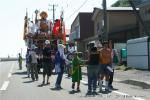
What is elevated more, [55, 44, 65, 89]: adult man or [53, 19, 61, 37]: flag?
[53, 19, 61, 37]: flag

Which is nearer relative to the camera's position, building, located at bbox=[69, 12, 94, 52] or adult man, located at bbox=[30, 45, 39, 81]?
adult man, located at bbox=[30, 45, 39, 81]

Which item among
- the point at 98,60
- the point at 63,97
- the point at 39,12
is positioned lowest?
the point at 63,97

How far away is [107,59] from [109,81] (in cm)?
114

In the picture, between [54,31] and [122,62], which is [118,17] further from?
[54,31]

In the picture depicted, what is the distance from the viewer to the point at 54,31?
30.4 meters

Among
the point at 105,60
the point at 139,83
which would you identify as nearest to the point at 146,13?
the point at 139,83

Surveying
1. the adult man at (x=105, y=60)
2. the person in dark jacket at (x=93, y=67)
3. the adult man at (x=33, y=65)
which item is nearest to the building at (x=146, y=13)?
the adult man at (x=33, y=65)

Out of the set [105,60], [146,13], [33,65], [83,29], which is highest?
[146,13]

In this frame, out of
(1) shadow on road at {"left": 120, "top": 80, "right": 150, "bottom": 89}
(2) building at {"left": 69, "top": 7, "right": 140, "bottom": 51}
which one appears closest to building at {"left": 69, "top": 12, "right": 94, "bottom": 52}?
(2) building at {"left": 69, "top": 7, "right": 140, "bottom": 51}

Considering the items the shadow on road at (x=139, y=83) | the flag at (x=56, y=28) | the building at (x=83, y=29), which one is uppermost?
the building at (x=83, y=29)

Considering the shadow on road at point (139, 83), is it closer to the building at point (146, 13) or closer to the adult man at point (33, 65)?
the adult man at point (33, 65)

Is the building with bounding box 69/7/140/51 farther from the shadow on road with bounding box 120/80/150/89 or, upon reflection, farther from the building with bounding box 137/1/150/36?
the shadow on road with bounding box 120/80/150/89

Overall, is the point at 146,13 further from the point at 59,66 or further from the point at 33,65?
the point at 59,66

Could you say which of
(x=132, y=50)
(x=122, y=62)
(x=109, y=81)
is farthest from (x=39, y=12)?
(x=109, y=81)
